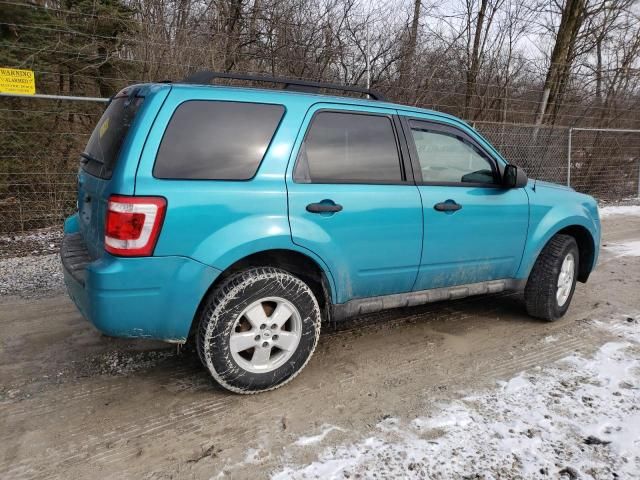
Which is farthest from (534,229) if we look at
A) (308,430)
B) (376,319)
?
(308,430)

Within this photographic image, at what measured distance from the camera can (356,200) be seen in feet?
10.1

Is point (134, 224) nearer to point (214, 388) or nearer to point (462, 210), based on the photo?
point (214, 388)

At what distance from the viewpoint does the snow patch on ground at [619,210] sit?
1108 cm

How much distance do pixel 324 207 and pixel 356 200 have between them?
0.26 m

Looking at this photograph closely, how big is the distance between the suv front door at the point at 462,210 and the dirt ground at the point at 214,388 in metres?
0.58

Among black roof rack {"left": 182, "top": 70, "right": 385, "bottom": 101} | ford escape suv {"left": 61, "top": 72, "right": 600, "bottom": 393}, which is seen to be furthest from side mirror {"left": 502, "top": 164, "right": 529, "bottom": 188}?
black roof rack {"left": 182, "top": 70, "right": 385, "bottom": 101}

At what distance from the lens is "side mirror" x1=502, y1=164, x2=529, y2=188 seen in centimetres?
369

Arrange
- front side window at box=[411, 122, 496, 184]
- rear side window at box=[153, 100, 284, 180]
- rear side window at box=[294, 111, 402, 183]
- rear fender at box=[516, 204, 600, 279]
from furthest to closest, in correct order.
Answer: rear fender at box=[516, 204, 600, 279] → front side window at box=[411, 122, 496, 184] → rear side window at box=[294, 111, 402, 183] → rear side window at box=[153, 100, 284, 180]

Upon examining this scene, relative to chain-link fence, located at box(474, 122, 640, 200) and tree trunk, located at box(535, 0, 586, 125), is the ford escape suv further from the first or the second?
tree trunk, located at box(535, 0, 586, 125)

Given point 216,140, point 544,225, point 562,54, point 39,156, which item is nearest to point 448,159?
point 544,225

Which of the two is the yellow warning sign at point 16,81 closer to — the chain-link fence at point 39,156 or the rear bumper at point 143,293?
the chain-link fence at point 39,156

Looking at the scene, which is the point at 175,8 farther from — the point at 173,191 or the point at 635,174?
the point at 635,174

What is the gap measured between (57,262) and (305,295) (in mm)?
4215

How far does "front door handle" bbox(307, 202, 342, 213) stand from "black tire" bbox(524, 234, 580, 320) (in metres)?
2.12
